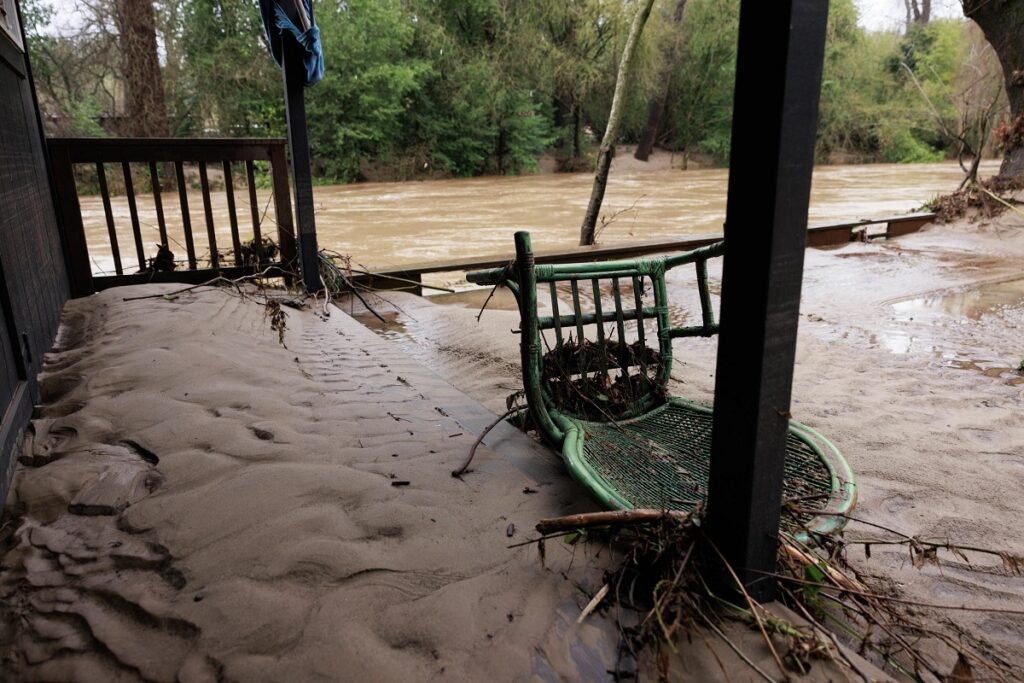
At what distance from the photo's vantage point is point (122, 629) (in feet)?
4.83

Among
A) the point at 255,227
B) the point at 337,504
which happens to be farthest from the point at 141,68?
the point at 337,504

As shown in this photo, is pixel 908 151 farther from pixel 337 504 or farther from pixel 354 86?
pixel 337 504

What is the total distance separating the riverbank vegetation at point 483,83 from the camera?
62.8 ft

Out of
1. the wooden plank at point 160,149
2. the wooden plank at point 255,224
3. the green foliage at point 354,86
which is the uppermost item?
the green foliage at point 354,86

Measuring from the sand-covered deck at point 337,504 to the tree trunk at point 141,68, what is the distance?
15.9 meters

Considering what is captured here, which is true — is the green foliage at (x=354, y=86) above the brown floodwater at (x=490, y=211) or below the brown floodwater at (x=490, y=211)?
above

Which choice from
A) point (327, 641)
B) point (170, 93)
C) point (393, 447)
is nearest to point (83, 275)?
point (393, 447)

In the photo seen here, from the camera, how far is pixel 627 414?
2.73 meters

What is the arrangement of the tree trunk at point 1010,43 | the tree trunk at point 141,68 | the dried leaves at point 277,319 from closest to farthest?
the dried leaves at point 277,319 < the tree trunk at point 1010,43 < the tree trunk at point 141,68

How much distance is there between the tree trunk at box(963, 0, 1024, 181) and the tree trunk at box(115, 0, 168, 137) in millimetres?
17745

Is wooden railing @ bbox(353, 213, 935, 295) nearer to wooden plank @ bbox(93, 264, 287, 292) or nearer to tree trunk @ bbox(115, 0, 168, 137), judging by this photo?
wooden plank @ bbox(93, 264, 287, 292)

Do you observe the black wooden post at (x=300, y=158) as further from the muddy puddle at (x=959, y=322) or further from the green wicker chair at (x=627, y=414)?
the muddy puddle at (x=959, y=322)

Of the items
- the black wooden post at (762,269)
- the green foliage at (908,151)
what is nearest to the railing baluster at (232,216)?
the black wooden post at (762,269)

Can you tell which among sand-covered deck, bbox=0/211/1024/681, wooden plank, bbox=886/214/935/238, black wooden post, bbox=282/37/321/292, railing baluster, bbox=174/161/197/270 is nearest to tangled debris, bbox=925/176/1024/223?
wooden plank, bbox=886/214/935/238
